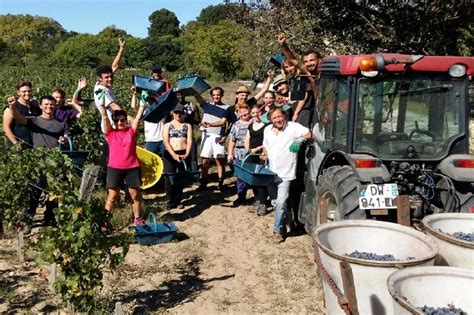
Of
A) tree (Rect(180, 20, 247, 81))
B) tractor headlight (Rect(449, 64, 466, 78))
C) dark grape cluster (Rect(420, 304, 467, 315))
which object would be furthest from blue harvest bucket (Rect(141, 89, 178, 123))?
tree (Rect(180, 20, 247, 81))

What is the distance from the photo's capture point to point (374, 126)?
14.0 feet

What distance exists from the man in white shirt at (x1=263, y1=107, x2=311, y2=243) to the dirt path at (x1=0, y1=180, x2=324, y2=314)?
0.57 meters

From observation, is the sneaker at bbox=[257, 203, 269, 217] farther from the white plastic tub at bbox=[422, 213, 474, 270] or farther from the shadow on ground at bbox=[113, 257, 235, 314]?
the white plastic tub at bbox=[422, 213, 474, 270]

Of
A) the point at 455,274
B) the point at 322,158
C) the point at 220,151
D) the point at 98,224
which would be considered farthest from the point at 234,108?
the point at 455,274

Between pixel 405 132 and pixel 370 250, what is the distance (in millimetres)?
1375

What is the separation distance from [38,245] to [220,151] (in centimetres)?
393

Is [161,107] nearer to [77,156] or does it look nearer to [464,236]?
[77,156]

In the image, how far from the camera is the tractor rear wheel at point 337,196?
398 cm

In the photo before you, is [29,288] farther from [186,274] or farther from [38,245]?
[186,274]

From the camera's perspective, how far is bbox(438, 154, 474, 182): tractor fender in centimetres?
401

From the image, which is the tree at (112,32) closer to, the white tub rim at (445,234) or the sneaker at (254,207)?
the sneaker at (254,207)

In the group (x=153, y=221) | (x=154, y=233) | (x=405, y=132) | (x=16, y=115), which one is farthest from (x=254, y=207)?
(x=16, y=115)

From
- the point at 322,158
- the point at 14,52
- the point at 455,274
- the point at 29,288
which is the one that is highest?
the point at 14,52

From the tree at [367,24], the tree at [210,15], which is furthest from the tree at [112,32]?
the tree at [367,24]
